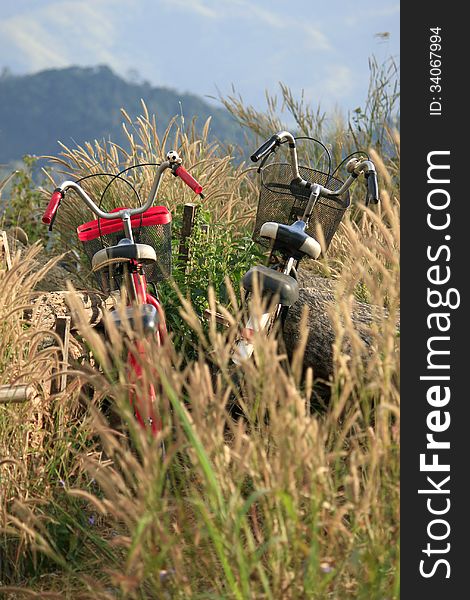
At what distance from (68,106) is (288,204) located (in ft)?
514

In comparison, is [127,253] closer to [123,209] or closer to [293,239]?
[123,209]

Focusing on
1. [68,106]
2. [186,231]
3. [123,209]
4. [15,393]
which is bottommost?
[15,393]

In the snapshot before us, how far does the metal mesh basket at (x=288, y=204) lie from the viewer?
418 cm

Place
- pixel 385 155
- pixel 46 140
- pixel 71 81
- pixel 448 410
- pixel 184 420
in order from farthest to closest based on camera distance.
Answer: pixel 71 81 < pixel 46 140 < pixel 385 155 < pixel 448 410 < pixel 184 420

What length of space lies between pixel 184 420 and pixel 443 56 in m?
1.53

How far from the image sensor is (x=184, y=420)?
6.52ft

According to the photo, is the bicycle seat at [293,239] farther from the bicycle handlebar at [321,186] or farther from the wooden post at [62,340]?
the wooden post at [62,340]

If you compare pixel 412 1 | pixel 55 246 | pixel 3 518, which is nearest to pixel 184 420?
pixel 3 518

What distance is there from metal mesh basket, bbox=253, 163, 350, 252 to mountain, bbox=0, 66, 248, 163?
142m

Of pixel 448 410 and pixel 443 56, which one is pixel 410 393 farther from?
pixel 443 56

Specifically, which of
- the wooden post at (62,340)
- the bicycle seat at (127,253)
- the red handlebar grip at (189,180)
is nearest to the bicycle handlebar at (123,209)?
the red handlebar grip at (189,180)

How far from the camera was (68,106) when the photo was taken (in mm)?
154250

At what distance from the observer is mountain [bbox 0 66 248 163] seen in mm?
148375

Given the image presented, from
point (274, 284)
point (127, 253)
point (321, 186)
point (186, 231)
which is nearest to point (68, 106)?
point (186, 231)
